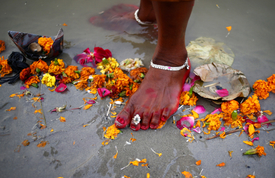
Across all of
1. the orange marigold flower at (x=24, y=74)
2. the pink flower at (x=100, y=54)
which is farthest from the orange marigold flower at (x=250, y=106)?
the orange marigold flower at (x=24, y=74)

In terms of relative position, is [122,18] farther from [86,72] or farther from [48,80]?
[48,80]

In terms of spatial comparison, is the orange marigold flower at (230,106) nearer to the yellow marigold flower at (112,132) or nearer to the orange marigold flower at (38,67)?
the yellow marigold flower at (112,132)

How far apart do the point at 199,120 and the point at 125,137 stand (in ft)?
2.14

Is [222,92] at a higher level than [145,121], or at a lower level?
higher

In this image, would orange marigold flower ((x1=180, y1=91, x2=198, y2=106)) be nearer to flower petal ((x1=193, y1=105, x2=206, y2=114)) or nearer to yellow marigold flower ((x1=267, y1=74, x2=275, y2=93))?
flower petal ((x1=193, y1=105, x2=206, y2=114))

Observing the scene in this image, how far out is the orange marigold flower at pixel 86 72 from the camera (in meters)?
1.72

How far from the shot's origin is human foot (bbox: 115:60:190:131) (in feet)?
4.42

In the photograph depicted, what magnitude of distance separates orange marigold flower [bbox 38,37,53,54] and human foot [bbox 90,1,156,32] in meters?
0.88

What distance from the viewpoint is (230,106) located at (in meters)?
1.38

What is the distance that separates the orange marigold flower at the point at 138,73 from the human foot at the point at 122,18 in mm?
973

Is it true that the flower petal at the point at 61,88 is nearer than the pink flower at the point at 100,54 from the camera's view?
Yes

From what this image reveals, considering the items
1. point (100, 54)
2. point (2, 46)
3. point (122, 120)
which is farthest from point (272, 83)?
point (2, 46)

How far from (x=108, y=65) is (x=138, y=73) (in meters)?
0.38

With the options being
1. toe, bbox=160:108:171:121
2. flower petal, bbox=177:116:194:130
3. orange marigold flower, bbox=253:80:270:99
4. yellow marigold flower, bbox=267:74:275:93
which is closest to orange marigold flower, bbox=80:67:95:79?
toe, bbox=160:108:171:121
